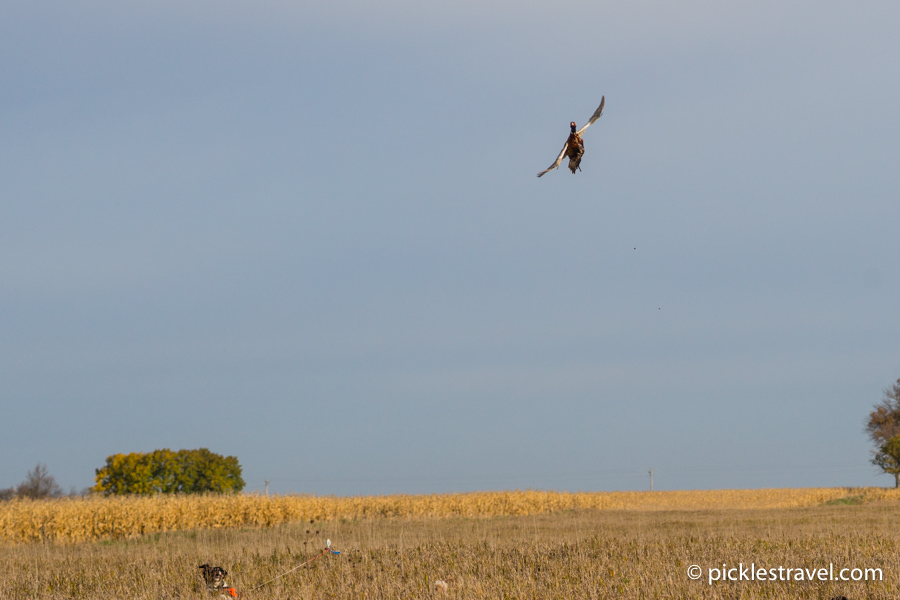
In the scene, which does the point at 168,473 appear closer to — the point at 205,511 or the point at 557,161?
the point at 205,511

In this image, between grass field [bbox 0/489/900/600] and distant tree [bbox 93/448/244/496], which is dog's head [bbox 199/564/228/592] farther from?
distant tree [bbox 93/448/244/496]

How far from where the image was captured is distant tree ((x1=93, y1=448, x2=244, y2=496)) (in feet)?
222

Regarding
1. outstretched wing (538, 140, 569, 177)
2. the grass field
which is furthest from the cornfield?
outstretched wing (538, 140, 569, 177)

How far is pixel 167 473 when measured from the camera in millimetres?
70750

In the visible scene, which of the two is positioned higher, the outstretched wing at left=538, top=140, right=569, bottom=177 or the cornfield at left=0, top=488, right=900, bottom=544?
the outstretched wing at left=538, top=140, right=569, bottom=177

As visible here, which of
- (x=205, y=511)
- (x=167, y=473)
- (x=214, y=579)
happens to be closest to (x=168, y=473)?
(x=167, y=473)

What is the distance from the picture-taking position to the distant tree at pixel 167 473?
67625 millimetres

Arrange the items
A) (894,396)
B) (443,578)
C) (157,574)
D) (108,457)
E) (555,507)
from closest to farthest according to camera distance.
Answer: (443,578)
(157,574)
(555,507)
(108,457)
(894,396)

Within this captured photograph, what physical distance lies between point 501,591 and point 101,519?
83.8 feet

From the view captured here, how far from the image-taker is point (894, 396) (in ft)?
263

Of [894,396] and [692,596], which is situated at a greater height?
[894,396]

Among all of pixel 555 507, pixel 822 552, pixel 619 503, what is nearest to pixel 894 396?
pixel 619 503

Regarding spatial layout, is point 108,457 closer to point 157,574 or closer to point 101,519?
point 101,519

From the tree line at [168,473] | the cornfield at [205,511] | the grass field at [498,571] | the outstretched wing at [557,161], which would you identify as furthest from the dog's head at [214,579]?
the tree line at [168,473]
